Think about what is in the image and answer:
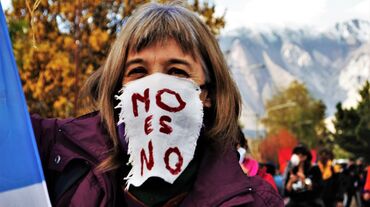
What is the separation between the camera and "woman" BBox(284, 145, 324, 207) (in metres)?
9.64

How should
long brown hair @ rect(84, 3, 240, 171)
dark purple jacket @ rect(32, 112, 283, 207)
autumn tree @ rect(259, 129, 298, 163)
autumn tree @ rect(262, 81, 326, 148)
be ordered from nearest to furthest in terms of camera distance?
dark purple jacket @ rect(32, 112, 283, 207), long brown hair @ rect(84, 3, 240, 171), autumn tree @ rect(259, 129, 298, 163), autumn tree @ rect(262, 81, 326, 148)

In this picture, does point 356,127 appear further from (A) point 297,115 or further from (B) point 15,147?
(B) point 15,147

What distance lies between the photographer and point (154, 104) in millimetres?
1985

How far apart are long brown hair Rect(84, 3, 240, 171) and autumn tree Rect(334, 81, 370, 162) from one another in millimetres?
53459

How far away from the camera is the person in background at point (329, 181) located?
12507mm

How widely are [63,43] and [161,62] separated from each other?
13.1 meters

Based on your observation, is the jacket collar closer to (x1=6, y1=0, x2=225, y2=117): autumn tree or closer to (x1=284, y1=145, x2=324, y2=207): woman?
(x1=284, y1=145, x2=324, y2=207): woman

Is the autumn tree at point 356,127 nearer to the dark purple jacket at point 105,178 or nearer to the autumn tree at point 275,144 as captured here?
the autumn tree at point 275,144

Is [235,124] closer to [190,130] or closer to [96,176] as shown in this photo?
[190,130]

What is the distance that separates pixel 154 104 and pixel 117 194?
0.87 ft

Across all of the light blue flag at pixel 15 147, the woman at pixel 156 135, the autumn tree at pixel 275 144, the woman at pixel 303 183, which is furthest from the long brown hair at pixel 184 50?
the autumn tree at pixel 275 144

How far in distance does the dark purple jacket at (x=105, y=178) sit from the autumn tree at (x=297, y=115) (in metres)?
98.1

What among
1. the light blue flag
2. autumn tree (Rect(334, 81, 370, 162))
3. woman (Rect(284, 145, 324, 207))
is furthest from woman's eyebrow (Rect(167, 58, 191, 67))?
autumn tree (Rect(334, 81, 370, 162))

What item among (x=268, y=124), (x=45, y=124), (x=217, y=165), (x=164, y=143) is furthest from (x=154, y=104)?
(x=268, y=124)
